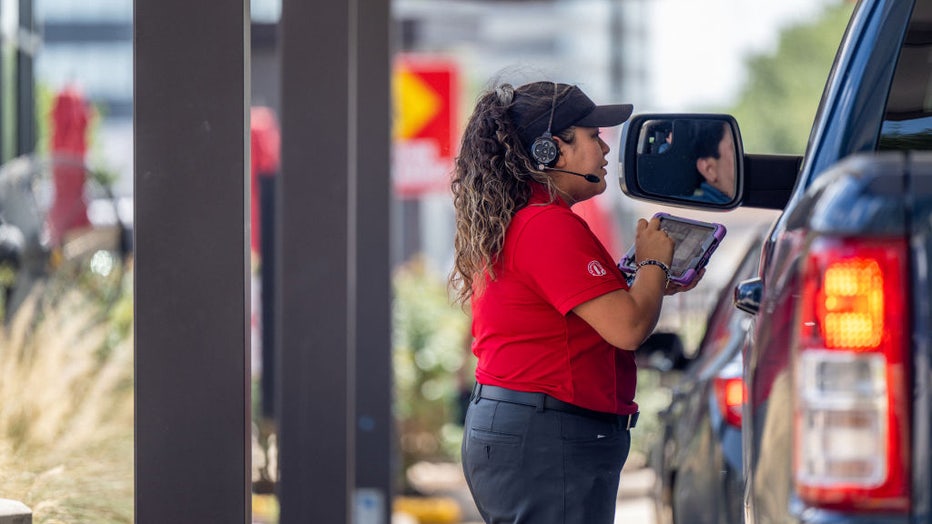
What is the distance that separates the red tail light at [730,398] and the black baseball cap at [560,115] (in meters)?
1.38

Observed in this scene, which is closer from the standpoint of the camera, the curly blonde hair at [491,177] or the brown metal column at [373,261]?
the curly blonde hair at [491,177]

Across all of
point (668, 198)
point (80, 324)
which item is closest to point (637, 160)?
point (668, 198)

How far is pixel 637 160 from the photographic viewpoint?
339 cm

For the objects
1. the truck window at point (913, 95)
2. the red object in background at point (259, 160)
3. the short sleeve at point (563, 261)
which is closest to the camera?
the truck window at point (913, 95)

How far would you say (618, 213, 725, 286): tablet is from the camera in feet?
11.1

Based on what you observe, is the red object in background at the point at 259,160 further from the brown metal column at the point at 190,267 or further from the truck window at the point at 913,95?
the truck window at the point at 913,95

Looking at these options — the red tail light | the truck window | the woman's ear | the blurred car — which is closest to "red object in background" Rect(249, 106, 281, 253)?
the blurred car

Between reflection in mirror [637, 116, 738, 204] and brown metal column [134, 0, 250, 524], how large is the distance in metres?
0.96

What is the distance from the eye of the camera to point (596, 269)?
10.6 ft

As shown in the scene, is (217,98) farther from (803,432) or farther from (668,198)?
(803,432)

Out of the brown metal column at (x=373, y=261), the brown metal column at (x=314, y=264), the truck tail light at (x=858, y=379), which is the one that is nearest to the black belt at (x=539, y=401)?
the truck tail light at (x=858, y=379)

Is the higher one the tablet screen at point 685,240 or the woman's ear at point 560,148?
the woman's ear at point 560,148

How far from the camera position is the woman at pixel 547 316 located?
10.7ft

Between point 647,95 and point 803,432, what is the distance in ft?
157
